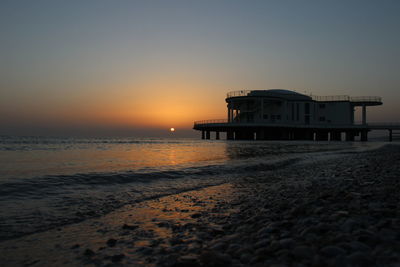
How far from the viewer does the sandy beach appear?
2424 mm

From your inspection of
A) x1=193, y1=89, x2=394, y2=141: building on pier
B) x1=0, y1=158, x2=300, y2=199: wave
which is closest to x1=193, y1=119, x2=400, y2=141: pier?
x1=193, y1=89, x2=394, y2=141: building on pier

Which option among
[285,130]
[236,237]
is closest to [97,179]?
[236,237]

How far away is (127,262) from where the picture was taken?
9.23 ft

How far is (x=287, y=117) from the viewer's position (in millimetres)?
62031

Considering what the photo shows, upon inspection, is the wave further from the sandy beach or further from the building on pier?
the building on pier

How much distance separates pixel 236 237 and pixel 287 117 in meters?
61.9

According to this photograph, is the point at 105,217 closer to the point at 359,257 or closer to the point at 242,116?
the point at 359,257

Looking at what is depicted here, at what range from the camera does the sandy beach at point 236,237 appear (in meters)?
2.42

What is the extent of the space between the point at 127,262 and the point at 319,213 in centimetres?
238

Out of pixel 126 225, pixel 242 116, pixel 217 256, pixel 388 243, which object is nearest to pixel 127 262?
pixel 217 256

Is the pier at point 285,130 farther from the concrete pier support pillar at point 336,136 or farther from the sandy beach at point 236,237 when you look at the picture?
the sandy beach at point 236,237

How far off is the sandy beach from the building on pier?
48681mm

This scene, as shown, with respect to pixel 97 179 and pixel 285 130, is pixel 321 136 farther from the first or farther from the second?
pixel 97 179

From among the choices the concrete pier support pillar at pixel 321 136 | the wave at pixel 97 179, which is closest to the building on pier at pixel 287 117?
the concrete pier support pillar at pixel 321 136
